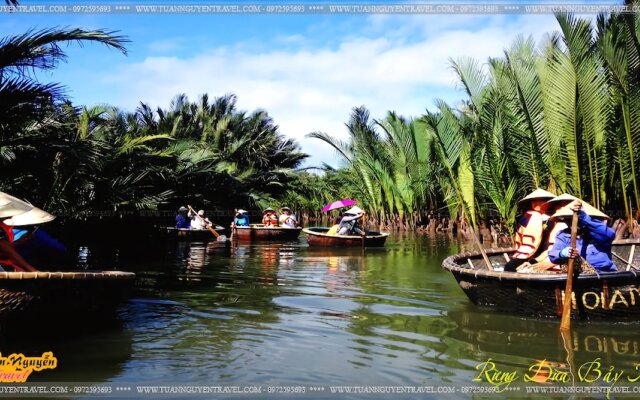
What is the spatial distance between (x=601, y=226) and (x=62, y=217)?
11.5m

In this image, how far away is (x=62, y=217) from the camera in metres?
13.5

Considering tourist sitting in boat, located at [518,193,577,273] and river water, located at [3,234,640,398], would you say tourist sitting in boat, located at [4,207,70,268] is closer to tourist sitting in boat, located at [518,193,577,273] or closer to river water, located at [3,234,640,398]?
river water, located at [3,234,640,398]

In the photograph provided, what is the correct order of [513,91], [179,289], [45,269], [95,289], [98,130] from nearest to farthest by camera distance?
[95,289], [45,269], [179,289], [513,91], [98,130]

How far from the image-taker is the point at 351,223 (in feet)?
53.1

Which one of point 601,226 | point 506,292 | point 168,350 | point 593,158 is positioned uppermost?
point 593,158

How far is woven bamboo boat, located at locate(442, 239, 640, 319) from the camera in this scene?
603 centimetres

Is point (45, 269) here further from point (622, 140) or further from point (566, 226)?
point (622, 140)

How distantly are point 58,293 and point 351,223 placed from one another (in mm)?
11097

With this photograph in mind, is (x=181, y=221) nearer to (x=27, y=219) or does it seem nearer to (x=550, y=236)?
(x=27, y=219)

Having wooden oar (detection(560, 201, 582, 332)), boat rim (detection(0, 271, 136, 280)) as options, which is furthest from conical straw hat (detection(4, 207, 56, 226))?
wooden oar (detection(560, 201, 582, 332))

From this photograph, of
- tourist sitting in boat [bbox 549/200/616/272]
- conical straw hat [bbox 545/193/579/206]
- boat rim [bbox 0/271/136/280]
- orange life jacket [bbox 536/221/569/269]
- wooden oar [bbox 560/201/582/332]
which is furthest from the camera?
orange life jacket [bbox 536/221/569/269]

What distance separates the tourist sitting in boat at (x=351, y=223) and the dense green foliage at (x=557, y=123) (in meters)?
3.27

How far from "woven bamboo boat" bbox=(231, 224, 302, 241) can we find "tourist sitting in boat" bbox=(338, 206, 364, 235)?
9.84ft

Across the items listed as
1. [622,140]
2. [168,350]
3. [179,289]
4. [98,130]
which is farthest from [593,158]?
[98,130]
